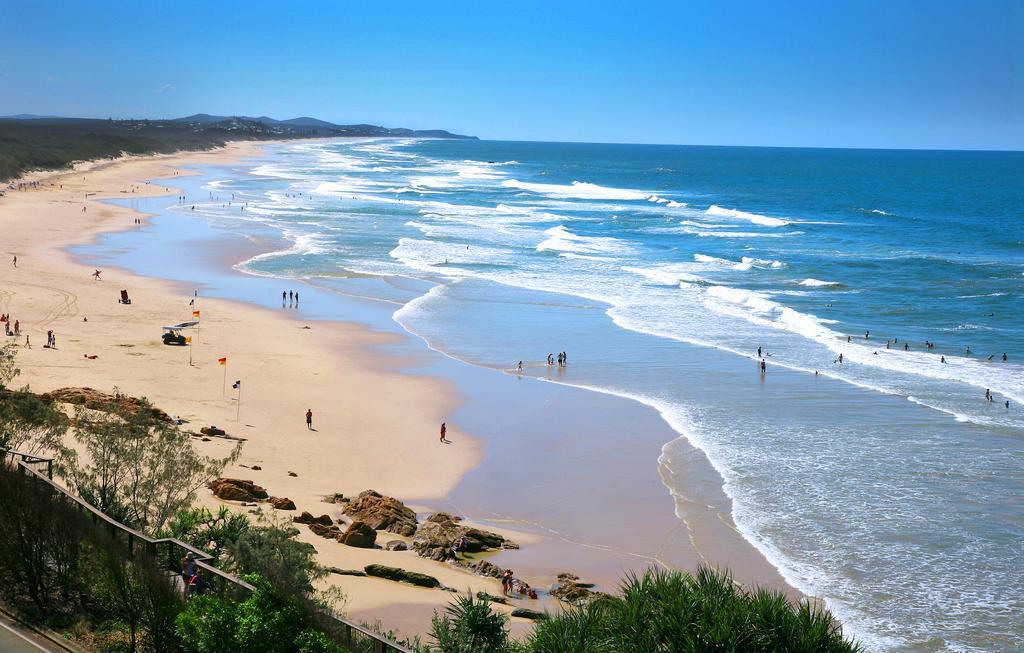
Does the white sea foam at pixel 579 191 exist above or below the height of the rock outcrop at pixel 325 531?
above

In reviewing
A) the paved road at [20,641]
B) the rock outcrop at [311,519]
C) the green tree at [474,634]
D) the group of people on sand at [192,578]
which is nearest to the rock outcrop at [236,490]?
the rock outcrop at [311,519]

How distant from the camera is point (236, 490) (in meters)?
21.6

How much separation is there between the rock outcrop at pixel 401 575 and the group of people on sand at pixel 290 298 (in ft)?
95.2

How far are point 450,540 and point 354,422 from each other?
31.7 feet

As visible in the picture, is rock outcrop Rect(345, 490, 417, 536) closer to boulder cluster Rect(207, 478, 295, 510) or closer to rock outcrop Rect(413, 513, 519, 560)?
rock outcrop Rect(413, 513, 519, 560)

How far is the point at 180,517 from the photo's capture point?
1553 centimetres

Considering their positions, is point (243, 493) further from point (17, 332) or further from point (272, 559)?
point (17, 332)

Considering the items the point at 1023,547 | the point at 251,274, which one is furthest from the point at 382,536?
the point at 251,274

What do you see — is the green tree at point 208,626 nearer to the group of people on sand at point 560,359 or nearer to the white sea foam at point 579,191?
the group of people on sand at point 560,359

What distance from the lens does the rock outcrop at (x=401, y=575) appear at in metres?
18.5

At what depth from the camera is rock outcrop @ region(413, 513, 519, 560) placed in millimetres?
20438

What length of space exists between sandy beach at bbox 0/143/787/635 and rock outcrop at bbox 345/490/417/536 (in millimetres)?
372

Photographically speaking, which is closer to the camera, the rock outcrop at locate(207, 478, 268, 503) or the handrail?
the handrail

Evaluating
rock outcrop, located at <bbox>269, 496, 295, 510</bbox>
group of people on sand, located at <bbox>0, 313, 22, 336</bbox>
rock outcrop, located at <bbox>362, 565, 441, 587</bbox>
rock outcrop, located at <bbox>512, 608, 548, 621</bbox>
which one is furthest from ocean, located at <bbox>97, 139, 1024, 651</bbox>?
group of people on sand, located at <bbox>0, 313, 22, 336</bbox>
